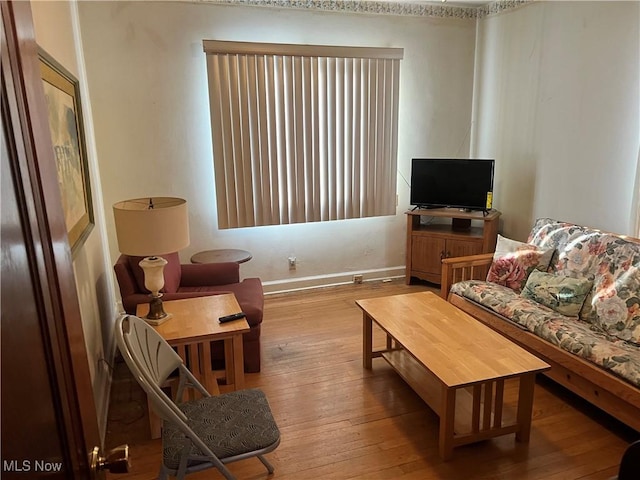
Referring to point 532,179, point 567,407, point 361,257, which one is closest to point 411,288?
point 361,257

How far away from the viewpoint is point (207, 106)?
3986 mm

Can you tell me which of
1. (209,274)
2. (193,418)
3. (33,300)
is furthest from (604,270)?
(33,300)

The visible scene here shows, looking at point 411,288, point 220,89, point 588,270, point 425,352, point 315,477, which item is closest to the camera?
point 315,477

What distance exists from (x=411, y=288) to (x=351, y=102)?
193 cm

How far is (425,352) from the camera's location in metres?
2.35

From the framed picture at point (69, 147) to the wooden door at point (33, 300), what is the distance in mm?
1222

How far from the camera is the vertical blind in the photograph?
395cm

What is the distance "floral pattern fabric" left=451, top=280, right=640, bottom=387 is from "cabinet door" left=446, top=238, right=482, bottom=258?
2.85 ft

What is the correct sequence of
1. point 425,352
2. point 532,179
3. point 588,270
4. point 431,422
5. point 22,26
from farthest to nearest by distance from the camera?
point 532,179 < point 588,270 < point 431,422 < point 425,352 < point 22,26

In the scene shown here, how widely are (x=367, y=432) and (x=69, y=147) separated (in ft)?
7.16

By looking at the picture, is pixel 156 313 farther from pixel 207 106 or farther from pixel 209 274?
pixel 207 106

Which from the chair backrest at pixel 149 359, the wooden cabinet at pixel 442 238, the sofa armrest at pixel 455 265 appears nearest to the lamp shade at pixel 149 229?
the chair backrest at pixel 149 359

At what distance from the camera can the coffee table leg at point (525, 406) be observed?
223cm

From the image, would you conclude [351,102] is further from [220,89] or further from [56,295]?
[56,295]
